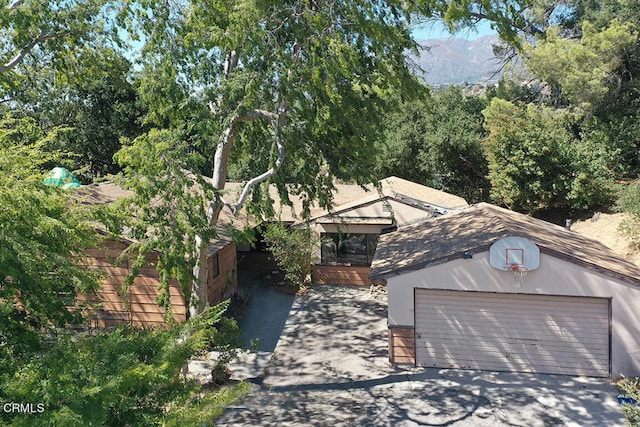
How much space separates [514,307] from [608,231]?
10.8 meters

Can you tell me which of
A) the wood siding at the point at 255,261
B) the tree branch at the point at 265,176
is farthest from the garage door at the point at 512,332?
the wood siding at the point at 255,261

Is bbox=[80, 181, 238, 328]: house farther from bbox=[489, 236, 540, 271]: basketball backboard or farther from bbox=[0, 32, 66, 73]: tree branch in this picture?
bbox=[489, 236, 540, 271]: basketball backboard

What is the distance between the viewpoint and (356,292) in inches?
663

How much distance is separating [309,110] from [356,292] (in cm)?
868

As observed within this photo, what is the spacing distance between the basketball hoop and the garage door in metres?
0.43

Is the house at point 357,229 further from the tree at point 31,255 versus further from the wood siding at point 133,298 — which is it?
the tree at point 31,255

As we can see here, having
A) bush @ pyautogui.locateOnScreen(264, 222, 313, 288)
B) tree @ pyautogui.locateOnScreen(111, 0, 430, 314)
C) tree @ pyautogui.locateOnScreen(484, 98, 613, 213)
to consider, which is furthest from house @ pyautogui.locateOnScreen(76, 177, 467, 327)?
tree @ pyautogui.locateOnScreen(484, 98, 613, 213)

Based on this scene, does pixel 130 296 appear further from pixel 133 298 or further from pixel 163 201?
pixel 163 201

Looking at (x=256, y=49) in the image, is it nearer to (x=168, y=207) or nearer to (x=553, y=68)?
(x=168, y=207)

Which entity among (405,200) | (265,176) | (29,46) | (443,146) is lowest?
(405,200)

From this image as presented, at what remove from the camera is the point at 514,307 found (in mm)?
10352

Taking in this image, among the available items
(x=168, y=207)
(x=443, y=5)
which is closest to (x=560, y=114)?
(x=443, y=5)

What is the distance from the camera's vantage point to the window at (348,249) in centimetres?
1723

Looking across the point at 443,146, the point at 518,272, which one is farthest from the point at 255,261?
the point at 443,146
